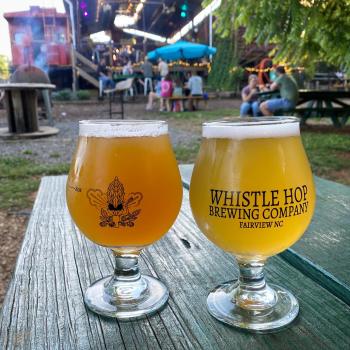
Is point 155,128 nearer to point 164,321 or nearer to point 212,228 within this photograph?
point 212,228

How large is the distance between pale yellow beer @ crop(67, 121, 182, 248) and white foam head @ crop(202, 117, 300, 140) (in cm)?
10

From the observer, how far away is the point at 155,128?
0.71m

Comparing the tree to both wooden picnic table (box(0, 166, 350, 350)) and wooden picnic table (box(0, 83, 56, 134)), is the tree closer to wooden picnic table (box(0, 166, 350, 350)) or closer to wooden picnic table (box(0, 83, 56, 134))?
wooden picnic table (box(0, 166, 350, 350))

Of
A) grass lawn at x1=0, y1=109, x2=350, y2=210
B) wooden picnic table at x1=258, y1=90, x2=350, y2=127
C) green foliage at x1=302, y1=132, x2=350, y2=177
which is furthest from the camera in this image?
wooden picnic table at x1=258, y1=90, x2=350, y2=127

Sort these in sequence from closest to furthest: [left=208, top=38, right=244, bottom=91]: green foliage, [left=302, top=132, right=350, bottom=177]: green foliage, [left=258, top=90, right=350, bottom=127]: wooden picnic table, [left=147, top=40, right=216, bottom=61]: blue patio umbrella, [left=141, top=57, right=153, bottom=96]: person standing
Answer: [left=302, top=132, right=350, bottom=177]: green foliage, [left=258, top=90, right=350, bottom=127]: wooden picnic table, [left=147, top=40, right=216, bottom=61]: blue patio umbrella, [left=141, top=57, right=153, bottom=96]: person standing, [left=208, top=38, right=244, bottom=91]: green foliage

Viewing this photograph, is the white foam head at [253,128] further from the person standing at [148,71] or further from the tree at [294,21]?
the person standing at [148,71]

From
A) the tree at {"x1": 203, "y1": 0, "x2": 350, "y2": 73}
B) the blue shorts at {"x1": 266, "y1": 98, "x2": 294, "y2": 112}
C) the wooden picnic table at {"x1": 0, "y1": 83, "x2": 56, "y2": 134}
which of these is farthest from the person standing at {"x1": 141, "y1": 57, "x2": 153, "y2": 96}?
the tree at {"x1": 203, "y1": 0, "x2": 350, "y2": 73}

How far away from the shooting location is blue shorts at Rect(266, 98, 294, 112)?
24.0ft

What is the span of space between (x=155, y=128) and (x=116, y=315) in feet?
0.99

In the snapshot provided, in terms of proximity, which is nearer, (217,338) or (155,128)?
(217,338)

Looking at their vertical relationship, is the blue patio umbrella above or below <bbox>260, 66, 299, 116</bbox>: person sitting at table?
above

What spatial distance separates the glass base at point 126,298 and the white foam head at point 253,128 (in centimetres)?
28

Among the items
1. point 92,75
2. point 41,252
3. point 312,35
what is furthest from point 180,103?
point 41,252

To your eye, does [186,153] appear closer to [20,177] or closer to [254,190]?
[20,177]
